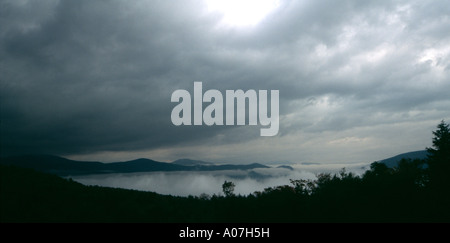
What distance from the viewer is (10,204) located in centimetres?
1420

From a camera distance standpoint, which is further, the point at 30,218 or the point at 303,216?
the point at 303,216

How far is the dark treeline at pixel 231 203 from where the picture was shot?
1460 cm

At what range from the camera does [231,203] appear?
679 inches

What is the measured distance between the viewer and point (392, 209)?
1878cm

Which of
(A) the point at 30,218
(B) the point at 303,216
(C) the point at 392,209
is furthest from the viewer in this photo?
(C) the point at 392,209

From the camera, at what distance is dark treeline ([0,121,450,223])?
14602mm

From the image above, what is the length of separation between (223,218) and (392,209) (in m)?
12.0
